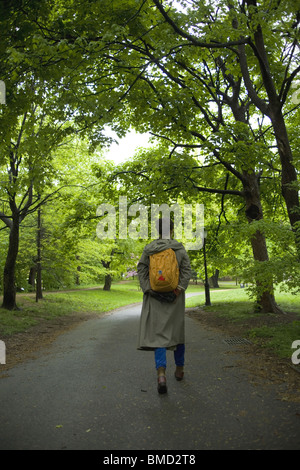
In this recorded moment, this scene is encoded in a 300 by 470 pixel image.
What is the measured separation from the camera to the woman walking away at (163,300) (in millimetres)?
4133

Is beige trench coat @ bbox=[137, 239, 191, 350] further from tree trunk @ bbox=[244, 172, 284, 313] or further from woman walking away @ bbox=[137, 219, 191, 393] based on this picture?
tree trunk @ bbox=[244, 172, 284, 313]

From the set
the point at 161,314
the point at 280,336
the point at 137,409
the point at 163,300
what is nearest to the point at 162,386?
the point at 137,409

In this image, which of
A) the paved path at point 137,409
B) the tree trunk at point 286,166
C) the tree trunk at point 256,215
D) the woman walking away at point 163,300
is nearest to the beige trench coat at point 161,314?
the woman walking away at point 163,300

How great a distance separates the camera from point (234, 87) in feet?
36.0

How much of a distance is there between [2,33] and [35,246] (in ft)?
41.7

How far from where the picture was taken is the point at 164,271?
4.18m

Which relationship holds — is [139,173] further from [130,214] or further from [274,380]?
[274,380]

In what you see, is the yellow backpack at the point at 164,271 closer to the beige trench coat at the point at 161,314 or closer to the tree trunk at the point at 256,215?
the beige trench coat at the point at 161,314

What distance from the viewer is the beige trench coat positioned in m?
4.14

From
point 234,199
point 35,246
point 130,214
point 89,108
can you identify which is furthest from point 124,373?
point 35,246

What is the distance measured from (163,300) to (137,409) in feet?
4.32

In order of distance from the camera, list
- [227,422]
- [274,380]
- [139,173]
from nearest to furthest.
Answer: [227,422] → [274,380] → [139,173]

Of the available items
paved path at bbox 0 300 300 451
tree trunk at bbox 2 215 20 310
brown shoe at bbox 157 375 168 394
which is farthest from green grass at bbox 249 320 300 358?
tree trunk at bbox 2 215 20 310

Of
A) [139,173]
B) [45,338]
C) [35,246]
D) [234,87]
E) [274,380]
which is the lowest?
[45,338]
